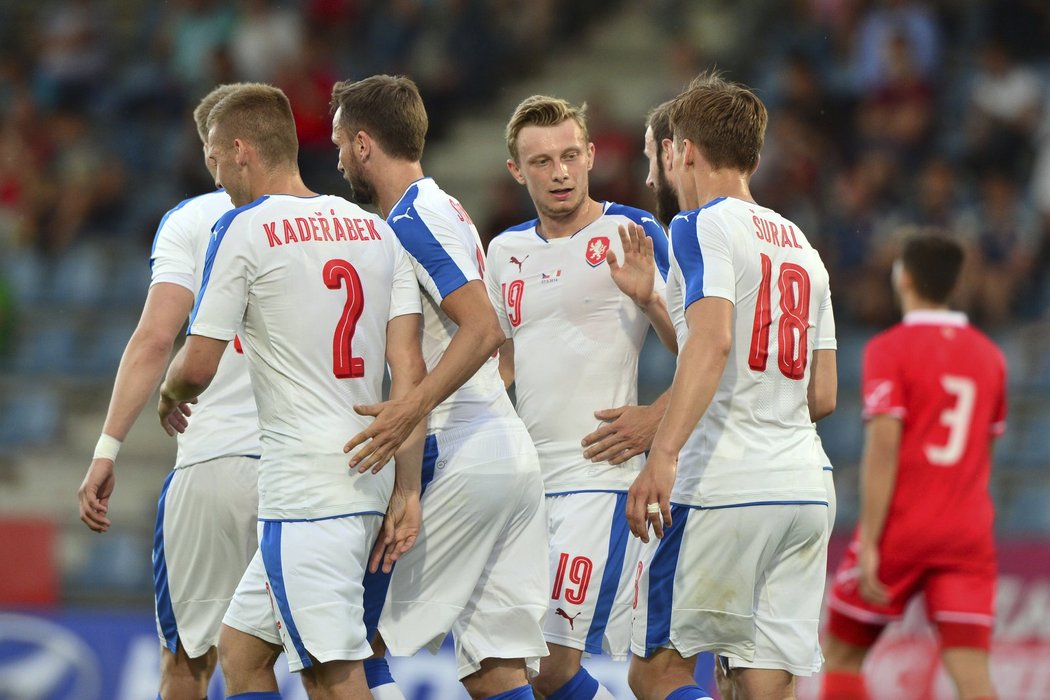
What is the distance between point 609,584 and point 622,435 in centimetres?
55

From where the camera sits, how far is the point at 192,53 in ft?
45.9

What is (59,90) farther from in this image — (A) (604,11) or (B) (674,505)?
(B) (674,505)

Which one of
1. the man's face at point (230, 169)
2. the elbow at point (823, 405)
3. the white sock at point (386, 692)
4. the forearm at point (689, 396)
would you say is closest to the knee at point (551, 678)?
the white sock at point (386, 692)

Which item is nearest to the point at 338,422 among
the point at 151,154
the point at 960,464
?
the point at 960,464

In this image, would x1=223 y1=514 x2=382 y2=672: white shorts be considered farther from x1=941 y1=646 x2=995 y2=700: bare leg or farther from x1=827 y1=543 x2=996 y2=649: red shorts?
x1=941 y1=646 x2=995 y2=700: bare leg

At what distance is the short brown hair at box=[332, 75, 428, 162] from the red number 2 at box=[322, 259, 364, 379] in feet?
1.98

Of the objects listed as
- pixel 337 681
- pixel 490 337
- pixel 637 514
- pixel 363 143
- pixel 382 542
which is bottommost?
pixel 337 681

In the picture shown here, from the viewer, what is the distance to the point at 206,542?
17.6 ft

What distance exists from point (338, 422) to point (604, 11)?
11.7 meters

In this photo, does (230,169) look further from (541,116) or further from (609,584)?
(609,584)

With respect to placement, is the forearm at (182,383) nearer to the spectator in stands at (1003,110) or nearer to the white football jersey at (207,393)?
the white football jersey at (207,393)

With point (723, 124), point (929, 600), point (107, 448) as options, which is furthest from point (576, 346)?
point (929, 600)

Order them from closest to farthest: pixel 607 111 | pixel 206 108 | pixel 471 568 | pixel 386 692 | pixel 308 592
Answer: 1. pixel 308 592
2. pixel 471 568
3. pixel 386 692
4. pixel 206 108
5. pixel 607 111

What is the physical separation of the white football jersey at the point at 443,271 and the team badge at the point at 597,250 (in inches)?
26.9
